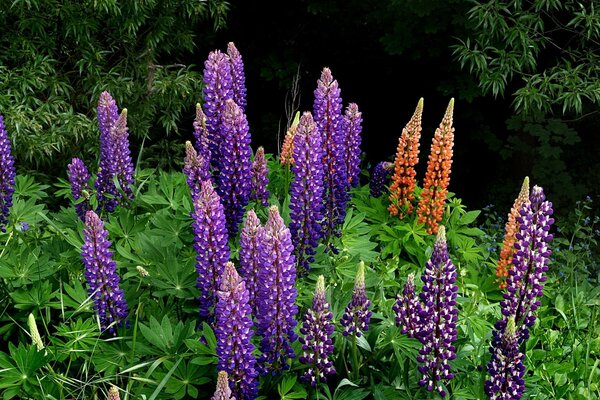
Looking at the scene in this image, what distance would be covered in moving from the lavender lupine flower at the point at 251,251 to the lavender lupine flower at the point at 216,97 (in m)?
0.97

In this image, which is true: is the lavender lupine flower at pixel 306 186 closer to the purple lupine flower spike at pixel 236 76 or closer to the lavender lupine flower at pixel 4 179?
the purple lupine flower spike at pixel 236 76

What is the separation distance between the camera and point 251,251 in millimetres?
3314

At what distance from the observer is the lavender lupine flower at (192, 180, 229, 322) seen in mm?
3328

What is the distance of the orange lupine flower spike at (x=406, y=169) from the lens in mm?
5032

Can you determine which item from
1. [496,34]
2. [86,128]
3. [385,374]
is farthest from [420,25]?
[385,374]

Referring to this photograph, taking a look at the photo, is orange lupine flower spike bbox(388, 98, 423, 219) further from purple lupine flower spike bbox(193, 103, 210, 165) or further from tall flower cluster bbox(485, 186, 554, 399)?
tall flower cluster bbox(485, 186, 554, 399)

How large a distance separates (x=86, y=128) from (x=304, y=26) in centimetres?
304

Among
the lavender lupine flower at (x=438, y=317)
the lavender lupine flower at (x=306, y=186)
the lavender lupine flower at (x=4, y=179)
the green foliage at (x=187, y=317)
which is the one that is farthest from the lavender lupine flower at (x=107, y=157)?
the lavender lupine flower at (x=438, y=317)

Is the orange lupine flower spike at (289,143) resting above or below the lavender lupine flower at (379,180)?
above

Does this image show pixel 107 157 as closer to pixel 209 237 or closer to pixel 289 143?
pixel 289 143

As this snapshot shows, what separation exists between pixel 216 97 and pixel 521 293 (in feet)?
6.06

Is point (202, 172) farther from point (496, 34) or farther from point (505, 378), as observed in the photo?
point (496, 34)

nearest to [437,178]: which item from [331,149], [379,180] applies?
[379,180]

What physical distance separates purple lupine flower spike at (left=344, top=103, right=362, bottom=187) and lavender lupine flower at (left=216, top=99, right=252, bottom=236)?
2.99ft
